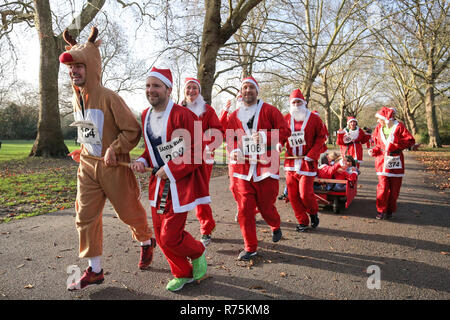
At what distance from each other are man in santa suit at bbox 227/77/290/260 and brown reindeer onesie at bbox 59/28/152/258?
1.51 metres

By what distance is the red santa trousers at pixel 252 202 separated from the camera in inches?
170

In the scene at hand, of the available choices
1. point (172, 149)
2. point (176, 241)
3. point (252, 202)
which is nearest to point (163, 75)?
point (172, 149)

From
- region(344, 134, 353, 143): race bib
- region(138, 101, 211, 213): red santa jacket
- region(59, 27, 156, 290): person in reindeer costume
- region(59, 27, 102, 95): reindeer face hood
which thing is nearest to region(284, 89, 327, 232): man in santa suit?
region(138, 101, 211, 213): red santa jacket

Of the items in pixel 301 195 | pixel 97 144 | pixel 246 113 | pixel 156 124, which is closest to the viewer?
pixel 156 124

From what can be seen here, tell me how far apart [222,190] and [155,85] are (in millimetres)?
6482

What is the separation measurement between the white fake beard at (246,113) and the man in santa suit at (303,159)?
1293 mm

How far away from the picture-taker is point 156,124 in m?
3.48

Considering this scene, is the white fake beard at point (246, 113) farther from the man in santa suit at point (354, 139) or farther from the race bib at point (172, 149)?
the man in santa suit at point (354, 139)

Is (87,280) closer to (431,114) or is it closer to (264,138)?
(264,138)

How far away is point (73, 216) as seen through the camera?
627cm

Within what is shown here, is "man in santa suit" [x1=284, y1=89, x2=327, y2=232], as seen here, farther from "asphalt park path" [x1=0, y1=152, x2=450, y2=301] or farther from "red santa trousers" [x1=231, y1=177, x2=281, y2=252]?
"red santa trousers" [x1=231, y1=177, x2=281, y2=252]

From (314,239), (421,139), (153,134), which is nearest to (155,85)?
(153,134)

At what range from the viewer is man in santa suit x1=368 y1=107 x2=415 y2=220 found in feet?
21.1
